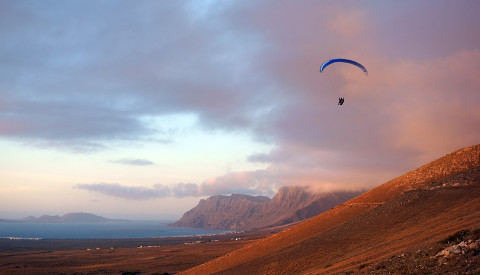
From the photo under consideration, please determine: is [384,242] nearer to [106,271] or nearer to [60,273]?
[106,271]

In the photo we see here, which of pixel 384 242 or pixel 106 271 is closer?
pixel 384 242

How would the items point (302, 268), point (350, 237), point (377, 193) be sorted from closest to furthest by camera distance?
point (302, 268), point (350, 237), point (377, 193)

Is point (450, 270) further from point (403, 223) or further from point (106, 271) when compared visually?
point (106, 271)

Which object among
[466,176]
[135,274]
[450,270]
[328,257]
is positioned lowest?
[135,274]

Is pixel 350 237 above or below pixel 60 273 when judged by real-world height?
above

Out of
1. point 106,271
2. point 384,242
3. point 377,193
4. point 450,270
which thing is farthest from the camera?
point 106,271

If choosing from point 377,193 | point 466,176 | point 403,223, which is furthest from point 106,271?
point 466,176
